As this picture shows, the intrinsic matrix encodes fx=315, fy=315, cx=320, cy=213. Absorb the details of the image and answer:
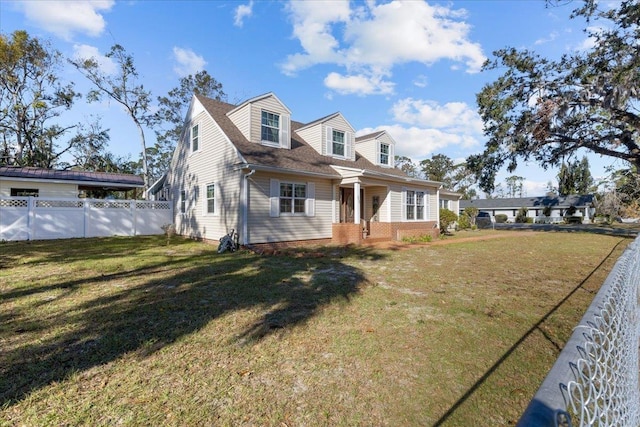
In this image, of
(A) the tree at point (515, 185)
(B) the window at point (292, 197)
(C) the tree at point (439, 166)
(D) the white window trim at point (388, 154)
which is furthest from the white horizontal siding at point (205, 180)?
(A) the tree at point (515, 185)

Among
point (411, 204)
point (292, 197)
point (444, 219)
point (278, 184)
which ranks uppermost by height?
point (278, 184)

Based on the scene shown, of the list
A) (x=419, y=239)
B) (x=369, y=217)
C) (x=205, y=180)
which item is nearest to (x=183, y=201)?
(x=205, y=180)

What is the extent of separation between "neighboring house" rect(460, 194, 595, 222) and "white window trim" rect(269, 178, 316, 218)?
41.5 m

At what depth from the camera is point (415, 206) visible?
57.1 ft

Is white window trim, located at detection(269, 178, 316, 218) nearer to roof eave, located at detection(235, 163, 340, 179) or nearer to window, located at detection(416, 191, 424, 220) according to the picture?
roof eave, located at detection(235, 163, 340, 179)

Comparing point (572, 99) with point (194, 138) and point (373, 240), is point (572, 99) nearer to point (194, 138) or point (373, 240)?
point (373, 240)

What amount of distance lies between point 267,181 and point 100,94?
21.8 m

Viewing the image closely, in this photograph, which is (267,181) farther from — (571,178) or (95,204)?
(571,178)

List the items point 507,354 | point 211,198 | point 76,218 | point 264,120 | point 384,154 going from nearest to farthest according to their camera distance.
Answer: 1. point 507,354
2. point 264,120
3. point 211,198
4. point 76,218
5. point 384,154

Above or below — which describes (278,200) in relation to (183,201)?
below

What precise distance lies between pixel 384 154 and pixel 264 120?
8.43 meters

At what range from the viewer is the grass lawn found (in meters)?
2.68

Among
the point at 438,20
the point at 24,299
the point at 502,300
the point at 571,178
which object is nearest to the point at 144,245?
the point at 24,299

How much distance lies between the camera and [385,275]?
7.57 metres
